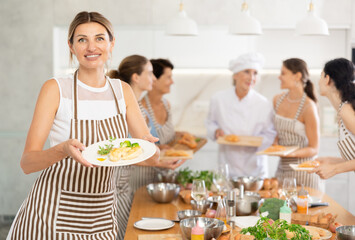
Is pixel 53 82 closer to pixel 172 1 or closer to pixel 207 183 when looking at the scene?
pixel 207 183

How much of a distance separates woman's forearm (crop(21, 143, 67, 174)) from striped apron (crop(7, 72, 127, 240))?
176 millimetres

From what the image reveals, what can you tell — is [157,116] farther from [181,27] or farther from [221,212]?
[221,212]

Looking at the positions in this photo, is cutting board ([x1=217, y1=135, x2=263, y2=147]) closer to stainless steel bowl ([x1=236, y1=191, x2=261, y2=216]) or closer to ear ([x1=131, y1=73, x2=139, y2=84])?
ear ([x1=131, y1=73, x2=139, y2=84])

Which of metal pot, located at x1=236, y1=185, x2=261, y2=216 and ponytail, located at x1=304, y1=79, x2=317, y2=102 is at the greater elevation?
ponytail, located at x1=304, y1=79, x2=317, y2=102

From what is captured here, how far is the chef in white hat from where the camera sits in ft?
14.3

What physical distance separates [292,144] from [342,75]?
109 centimetres

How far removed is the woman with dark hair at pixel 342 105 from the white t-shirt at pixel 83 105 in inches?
50.2

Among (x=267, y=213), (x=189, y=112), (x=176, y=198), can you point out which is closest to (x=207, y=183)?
(x=176, y=198)

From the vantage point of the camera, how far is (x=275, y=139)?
14.0ft

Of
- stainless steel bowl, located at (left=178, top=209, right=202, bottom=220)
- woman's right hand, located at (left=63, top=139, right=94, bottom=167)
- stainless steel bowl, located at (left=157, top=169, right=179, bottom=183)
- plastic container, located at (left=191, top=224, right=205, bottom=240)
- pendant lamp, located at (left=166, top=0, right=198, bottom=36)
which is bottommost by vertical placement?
stainless steel bowl, located at (left=157, top=169, right=179, bottom=183)

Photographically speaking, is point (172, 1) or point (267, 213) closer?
point (267, 213)

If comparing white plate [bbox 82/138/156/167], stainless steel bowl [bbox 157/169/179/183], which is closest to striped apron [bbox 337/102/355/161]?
stainless steel bowl [bbox 157/169/179/183]

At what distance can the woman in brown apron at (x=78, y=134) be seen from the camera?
7.20ft

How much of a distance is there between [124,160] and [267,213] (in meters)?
0.83
